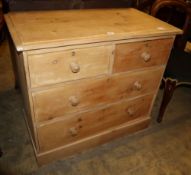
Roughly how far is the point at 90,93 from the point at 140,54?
395 millimetres

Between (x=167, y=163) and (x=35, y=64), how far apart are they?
1.18 m

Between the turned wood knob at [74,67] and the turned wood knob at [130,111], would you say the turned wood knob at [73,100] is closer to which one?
the turned wood knob at [74,67]

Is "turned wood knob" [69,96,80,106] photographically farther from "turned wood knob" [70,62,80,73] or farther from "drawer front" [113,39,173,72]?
"drawer front" [113,39,173,72]

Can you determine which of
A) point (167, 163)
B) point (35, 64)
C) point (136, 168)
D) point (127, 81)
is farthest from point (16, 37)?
point (167, 163)

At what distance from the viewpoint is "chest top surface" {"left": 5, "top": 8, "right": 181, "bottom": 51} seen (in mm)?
889

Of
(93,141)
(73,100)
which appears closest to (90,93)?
(73,100)

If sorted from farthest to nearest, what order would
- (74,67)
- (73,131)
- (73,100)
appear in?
(73,131)
(73,100)
(74,67)

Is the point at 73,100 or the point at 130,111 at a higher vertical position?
the point at 73,100

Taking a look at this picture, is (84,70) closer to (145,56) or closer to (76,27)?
(76,27)

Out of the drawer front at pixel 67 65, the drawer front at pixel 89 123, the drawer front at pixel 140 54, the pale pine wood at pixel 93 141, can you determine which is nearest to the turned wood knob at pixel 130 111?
the drawer front at pixel 89 123

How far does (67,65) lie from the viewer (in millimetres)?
992

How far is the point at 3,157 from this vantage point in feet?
4.49

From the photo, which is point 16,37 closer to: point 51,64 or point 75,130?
point 51,64

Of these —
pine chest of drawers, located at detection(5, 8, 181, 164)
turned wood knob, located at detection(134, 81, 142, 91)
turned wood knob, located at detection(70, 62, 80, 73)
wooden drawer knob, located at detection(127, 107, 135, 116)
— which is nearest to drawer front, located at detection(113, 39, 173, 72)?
pine chest of drawers, located at detection(5, 8, 181, 164)
